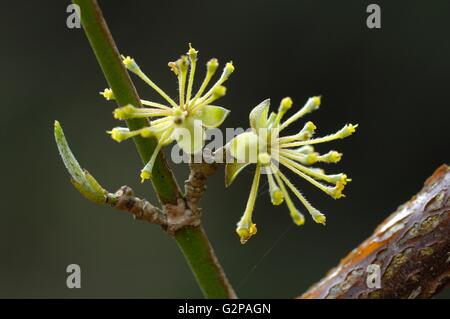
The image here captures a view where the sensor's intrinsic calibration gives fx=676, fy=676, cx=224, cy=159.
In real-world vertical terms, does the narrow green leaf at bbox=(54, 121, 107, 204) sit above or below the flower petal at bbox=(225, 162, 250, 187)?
above

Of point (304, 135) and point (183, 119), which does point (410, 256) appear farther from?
point (183, 119)

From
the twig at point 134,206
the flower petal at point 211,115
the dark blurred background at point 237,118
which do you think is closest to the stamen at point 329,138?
the flower petal at point 211,115
